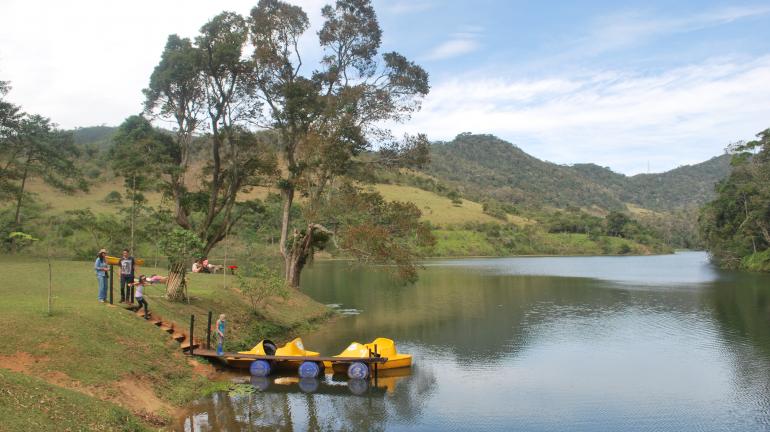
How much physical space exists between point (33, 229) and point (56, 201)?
84.1 feet

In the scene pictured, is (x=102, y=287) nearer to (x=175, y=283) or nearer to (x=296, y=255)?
(x=175, y=283)

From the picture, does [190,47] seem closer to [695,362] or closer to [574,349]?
[574,349]

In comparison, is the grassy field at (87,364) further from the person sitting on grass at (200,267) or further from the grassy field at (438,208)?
the grassy field at (438,208)

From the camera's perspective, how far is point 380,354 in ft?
72.0

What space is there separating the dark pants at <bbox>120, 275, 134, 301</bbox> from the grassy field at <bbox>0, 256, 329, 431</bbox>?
112cm

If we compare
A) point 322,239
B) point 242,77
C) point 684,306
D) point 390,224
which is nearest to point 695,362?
point 390,224

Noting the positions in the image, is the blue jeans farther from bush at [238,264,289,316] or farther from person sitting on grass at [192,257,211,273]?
person sitting on grass at [192,257,211,273]

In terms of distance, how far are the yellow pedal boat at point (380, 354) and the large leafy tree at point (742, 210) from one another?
68.4 meters

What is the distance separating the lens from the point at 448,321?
3428 centimetres

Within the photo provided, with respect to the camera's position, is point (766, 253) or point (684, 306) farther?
point (766, 253)

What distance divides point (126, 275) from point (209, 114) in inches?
406

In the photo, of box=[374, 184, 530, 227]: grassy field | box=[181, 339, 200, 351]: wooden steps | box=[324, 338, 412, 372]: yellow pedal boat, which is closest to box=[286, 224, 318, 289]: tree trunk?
box=[181, 339, 200, 351]: wooden steps

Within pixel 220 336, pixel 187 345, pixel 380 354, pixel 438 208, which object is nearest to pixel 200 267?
pixel 220 336

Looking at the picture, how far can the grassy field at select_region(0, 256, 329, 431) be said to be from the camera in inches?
476
